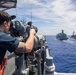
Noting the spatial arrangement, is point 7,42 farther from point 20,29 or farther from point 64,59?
point 64,59

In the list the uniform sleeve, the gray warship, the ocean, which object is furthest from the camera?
the ocean

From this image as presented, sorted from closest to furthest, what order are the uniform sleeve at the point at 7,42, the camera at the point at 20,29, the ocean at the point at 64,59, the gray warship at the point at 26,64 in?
the uniform sleeve at the point at 7,42 → the camera at the point at 20,29 → the gray warship at the point at 26,64 → the ocean at the point at 64,59

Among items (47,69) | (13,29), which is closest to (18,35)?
(13,29)

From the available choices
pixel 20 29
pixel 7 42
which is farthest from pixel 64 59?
pixel 7 42

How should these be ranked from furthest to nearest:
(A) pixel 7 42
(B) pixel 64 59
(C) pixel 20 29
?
(B) pixel 64 59, (C) pixel 20 29, (A) pixel 7 42

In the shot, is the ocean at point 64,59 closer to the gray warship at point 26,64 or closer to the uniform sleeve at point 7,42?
the gray warship at point 26,64

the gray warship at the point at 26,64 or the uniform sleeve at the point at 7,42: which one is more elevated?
the uniform sleeve at the point at 7,42

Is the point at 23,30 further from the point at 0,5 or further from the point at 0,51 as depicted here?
the point at 0,5

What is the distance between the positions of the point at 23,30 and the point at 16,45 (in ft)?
2.26

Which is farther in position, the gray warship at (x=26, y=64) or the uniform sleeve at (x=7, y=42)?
the gray warship at (x=26, y=64)

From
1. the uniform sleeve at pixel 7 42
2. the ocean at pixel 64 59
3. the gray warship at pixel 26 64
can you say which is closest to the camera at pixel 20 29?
the gray warship at pixel 26 64

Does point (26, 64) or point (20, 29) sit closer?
point (20, 29)

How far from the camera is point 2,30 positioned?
2520 millimetres

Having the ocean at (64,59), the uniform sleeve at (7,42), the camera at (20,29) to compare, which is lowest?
the ocean at (64,59)
